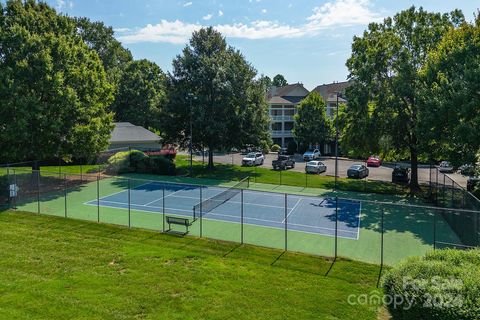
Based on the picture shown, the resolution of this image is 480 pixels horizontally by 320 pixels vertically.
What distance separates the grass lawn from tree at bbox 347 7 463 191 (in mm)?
18973

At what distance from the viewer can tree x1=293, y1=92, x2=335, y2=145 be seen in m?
65.3

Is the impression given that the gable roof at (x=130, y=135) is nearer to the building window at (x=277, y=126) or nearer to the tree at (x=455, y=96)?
the building window at (x=277, y=126)

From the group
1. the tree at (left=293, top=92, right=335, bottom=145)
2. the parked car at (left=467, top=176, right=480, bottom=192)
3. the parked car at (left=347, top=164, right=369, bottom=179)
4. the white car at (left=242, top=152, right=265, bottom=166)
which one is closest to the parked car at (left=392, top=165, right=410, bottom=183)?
the parked car at (left=347, top=164, right=369, bottom=179)

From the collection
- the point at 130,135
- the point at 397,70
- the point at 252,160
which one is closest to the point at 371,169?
the point at 252,160

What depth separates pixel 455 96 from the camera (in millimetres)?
21078

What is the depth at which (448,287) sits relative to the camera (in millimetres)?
8609

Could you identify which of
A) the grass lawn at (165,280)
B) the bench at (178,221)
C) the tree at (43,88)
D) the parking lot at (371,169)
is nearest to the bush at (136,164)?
the tree at (43,88)

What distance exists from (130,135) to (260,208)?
30669 millimetres

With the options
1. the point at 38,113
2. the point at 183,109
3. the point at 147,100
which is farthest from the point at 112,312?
the point at 147,100

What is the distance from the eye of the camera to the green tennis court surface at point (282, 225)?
18.3m

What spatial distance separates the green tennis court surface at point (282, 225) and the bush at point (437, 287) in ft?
16.0

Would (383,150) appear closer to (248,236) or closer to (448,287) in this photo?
(248,236)

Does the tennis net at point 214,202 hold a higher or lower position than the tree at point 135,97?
lower

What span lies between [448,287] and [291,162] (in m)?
40.5
